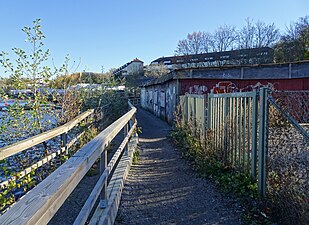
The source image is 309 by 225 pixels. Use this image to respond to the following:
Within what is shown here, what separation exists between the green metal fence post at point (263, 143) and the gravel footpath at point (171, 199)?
1.43 feet

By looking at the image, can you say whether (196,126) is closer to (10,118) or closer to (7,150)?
(10,118)

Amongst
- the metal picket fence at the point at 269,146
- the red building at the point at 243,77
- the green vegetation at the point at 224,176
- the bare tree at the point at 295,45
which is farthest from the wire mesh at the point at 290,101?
the bare tree at the point at 295,45

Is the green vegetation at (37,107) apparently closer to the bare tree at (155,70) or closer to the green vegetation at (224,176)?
the green vegetation at (224,176)

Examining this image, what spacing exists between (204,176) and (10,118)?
4.20 meters

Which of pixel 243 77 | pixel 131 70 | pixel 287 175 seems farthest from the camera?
pixel 131 70

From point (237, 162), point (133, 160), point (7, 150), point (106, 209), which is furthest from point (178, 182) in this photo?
point (7, 150)

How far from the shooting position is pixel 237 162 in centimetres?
457

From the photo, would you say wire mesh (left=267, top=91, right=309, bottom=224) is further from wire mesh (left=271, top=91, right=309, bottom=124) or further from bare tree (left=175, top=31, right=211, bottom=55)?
bare tree (left=175, top=31, right=211, bottom=55)

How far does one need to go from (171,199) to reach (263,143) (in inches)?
59.4

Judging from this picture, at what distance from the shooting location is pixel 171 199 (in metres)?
3.84

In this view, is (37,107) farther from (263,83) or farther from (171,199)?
(263,83)

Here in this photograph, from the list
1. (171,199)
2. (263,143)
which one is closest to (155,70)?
(171,199)

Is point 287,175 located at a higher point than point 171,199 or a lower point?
higher

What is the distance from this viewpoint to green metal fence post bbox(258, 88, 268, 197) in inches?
138
